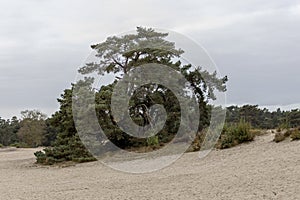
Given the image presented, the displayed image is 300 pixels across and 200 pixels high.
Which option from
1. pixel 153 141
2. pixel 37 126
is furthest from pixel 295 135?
pixel 37 126

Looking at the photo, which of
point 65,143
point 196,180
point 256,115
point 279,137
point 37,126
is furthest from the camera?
point 37,126

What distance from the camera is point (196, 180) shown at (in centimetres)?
1002

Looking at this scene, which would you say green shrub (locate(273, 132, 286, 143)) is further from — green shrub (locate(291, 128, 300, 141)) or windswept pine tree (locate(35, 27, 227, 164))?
windswept pine tree (locate(35, 27, 227, 164))

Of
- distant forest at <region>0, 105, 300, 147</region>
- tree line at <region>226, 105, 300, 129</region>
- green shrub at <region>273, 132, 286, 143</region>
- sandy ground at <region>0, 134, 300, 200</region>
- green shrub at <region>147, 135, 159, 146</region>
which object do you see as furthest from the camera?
distant forest at <region>0, 105, 300, 147</region>

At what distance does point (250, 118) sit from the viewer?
2580 centimetres

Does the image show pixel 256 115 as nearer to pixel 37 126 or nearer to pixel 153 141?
pixel 153 141

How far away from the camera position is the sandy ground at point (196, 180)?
26.9 ft

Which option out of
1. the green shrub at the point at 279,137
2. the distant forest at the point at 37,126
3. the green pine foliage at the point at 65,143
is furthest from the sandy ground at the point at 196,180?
the distant forest at the point at 37,126

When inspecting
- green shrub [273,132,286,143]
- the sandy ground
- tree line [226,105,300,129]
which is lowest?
the sandy ground

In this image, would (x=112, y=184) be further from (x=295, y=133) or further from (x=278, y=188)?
(x=295, y=133)

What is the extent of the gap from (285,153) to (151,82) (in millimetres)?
7806

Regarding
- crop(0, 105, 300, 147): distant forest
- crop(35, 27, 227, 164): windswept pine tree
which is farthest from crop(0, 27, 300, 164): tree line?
crop(0, 105, 300, 147): distant forest

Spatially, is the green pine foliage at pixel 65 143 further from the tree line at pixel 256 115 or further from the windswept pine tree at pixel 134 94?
the tree line at pixel 256 115

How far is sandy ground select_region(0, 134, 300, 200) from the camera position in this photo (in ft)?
26.9
